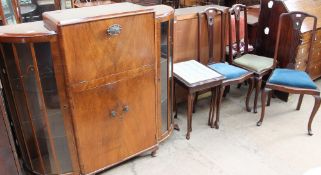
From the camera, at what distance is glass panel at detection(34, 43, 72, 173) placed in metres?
1.72

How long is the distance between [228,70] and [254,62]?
39cm

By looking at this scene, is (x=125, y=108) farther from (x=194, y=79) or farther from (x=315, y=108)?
(x=315, y=108)

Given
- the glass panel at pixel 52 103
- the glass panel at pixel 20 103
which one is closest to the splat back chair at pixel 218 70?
the glass panel at pixel 52 103

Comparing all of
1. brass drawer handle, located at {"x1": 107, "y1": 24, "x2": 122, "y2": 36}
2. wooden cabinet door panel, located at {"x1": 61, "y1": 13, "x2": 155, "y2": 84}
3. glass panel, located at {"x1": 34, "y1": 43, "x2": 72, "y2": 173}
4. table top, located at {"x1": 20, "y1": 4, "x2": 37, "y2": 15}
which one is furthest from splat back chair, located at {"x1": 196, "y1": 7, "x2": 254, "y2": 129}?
table top, located at {"x1": 20, "y1": 4, "x2": 37, "y2": 15}

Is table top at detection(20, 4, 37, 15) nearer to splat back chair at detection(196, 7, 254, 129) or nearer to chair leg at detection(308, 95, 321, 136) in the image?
splat back chair at detection(196, 7, 254, 129)

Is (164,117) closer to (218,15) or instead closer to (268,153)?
(268,153)

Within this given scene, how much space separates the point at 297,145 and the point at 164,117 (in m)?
1.18

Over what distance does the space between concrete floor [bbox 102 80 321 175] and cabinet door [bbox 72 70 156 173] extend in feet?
0.68

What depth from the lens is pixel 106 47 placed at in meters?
1.81

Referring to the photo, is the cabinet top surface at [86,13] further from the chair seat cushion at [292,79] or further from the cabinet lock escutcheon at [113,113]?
the chair seat cushion at [292,79]

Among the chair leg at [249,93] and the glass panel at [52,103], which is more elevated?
the glass panel at [52,103]

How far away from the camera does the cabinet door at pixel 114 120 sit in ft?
6.27

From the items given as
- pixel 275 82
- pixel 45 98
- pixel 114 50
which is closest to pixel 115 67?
pixel 114 50

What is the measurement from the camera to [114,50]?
1.85m
